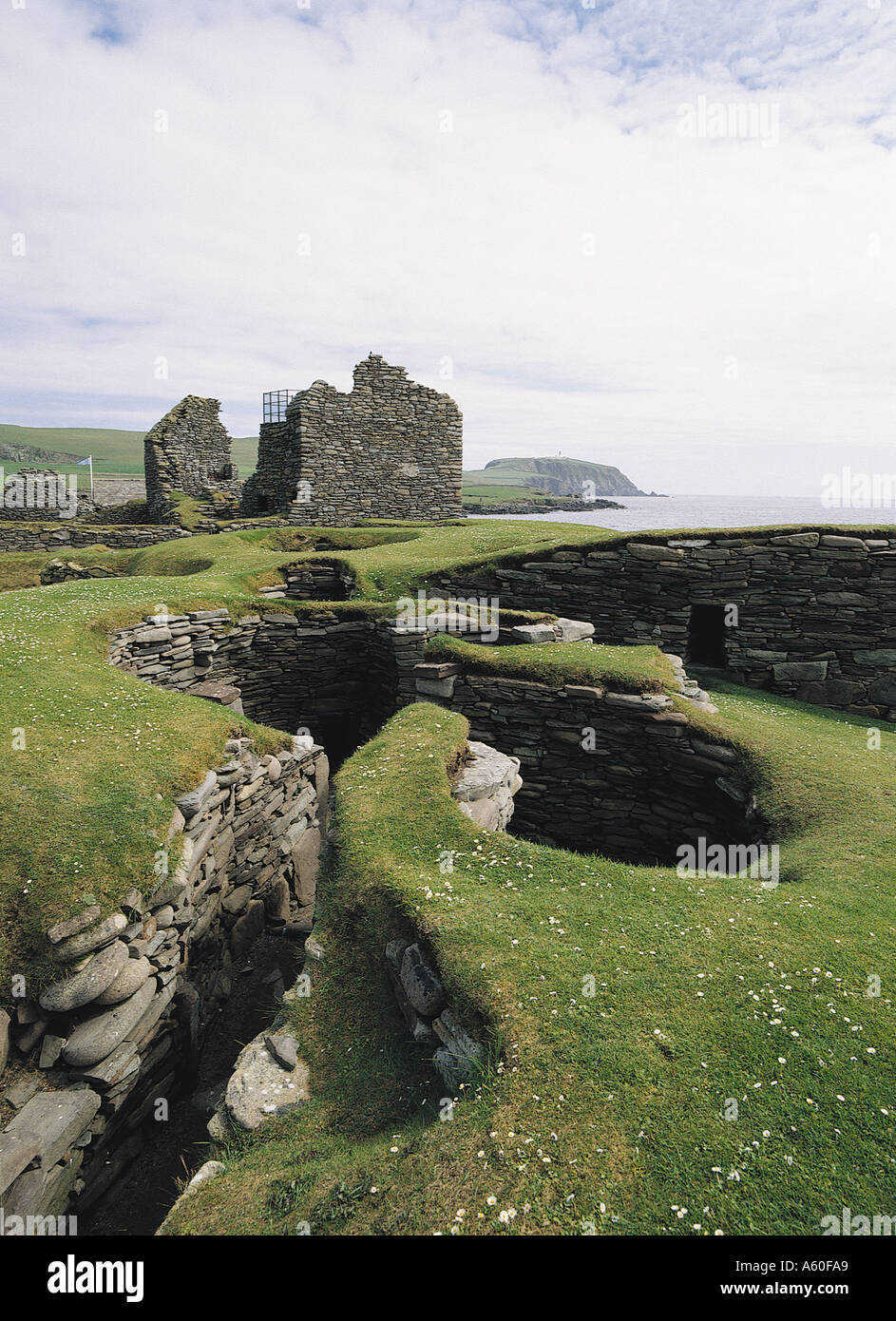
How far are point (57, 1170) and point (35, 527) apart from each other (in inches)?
1189

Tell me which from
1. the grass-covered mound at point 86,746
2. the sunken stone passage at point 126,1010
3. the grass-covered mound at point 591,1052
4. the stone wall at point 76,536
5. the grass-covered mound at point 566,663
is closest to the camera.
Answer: the grass-covered mound at point 591,1052

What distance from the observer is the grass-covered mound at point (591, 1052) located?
4363mm

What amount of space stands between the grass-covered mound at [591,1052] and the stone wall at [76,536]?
88.7 feet

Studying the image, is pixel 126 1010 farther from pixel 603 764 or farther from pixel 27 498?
pixel 27 498

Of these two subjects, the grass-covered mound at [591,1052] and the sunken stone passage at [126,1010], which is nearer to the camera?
the grass-covered mound at [591,1052]

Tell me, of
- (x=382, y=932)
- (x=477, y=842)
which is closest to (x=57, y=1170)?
(x=382, y=932)

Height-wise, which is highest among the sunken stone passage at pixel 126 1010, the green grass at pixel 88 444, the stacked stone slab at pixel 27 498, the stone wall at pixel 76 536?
the green grass at pixel 88 444

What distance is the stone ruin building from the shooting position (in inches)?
1248

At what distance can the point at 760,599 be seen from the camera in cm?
1700

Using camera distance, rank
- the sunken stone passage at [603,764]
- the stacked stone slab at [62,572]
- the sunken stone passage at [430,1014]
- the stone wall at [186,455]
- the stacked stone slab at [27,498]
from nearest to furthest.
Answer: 1. the sunken stone passage at [430,1014]
2. the sunken stone passage at [603,764]
3. the stacked stone slab at [62,572]
4. the stacked stone slab at [27,498]
5. the stone wall at [186,455]

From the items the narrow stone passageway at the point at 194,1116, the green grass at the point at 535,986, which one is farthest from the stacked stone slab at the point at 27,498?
the narrow stone passageway at the point at 194,1116

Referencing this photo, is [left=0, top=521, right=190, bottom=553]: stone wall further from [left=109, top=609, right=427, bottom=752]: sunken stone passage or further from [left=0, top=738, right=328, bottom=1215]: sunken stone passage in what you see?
[left=0, top=738, right=328, bottom=1215]: sunken stone passage

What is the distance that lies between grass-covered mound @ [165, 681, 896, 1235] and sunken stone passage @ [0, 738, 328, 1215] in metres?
2.03

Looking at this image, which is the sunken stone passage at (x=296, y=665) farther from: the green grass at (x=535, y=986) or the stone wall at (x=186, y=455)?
the stone wall at (x=186, y=455)
